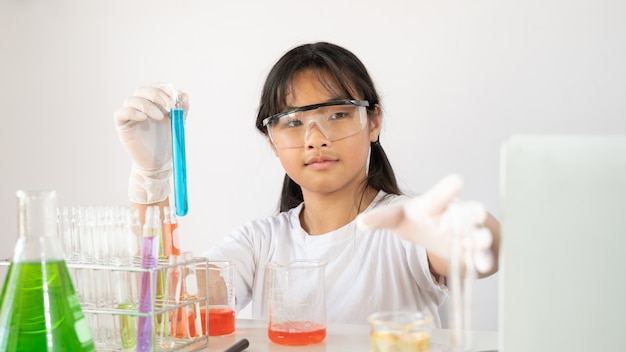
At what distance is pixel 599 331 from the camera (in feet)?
2.49

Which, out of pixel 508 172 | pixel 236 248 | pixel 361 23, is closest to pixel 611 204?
pixel 508 172

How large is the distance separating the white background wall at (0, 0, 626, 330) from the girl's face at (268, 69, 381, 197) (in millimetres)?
508

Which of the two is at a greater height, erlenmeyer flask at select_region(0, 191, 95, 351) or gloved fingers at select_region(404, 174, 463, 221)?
gloved fingers at select_region(404, 174, 463, 221)

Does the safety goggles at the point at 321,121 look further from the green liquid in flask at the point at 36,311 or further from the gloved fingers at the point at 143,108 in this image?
the green liquid in flask at the point at 36,311

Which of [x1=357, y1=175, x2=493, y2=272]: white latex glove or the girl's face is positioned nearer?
[x1=357, y1=175, x2=493, y2=272]: white latex glove

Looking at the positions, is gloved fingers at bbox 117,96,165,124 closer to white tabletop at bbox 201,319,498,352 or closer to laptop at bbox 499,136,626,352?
white tabletop at bbox 201,319,498,352

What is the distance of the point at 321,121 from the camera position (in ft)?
5.82

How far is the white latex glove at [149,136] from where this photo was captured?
1.56 meters

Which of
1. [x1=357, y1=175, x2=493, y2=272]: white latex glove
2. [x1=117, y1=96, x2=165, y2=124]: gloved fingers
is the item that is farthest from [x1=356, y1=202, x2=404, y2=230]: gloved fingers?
[x1=117, y1=96, x2=165, y2=124]: gloved fingers

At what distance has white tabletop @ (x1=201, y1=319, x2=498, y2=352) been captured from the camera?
1242 millimetres

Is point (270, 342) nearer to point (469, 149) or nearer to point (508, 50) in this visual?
point (469, 149)

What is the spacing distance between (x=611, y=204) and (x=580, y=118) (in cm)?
158

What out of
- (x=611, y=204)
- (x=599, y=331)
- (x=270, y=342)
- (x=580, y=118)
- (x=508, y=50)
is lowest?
(x=270, y=342)

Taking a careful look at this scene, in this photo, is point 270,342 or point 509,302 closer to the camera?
point 509,302
